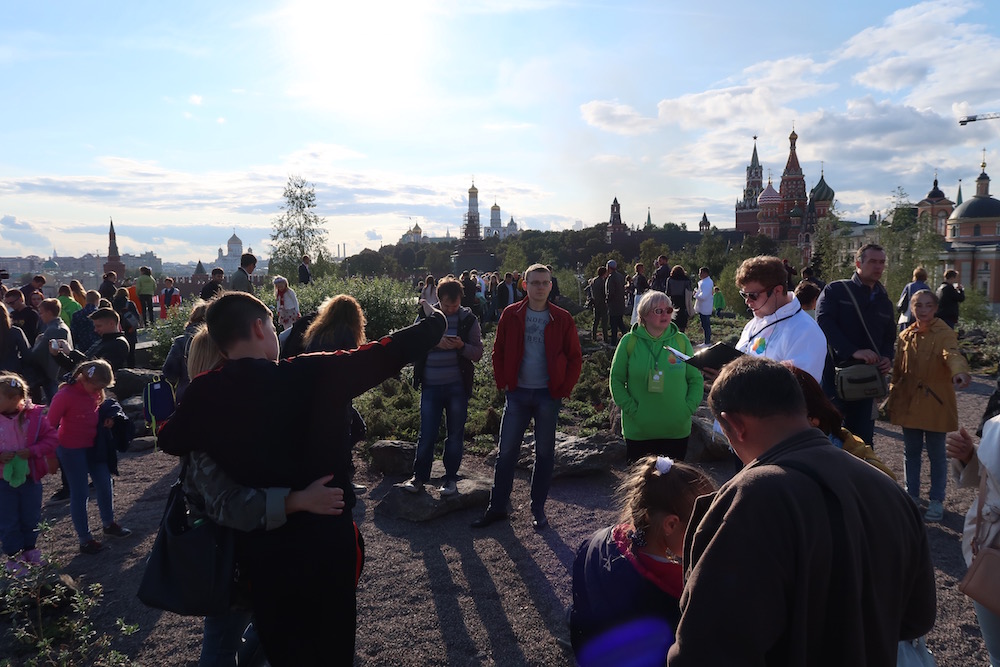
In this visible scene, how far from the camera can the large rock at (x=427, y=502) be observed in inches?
218

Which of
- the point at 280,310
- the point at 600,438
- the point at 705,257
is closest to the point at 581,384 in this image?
the point at 600,438

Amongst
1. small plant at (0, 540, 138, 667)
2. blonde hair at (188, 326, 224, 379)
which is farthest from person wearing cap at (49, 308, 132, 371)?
blonde hair at (188, 326, 224, 379)

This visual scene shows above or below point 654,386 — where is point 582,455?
below

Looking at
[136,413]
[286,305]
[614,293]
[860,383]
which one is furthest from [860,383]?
[614,293]

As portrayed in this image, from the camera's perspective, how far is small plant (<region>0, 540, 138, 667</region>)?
3.37 metres

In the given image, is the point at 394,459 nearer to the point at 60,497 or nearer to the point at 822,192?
the point at 60,497

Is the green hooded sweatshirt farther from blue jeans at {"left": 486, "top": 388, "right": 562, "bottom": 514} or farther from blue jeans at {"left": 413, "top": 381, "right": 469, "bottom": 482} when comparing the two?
blue jeans at {"left": 413, "top": 381, "right": 469, "bottom": 482}

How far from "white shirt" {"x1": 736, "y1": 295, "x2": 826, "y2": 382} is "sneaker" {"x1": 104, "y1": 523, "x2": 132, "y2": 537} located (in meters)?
5.01

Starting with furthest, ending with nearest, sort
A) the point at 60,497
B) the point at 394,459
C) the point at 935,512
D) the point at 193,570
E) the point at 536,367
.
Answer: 1. the point at 394,459
2. the point at 60,497
3. the point at 935,512
4. the point at 536,367
5. the point at 193,570

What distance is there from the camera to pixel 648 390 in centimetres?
450

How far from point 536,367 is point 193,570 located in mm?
3179

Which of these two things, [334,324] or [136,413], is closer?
[334,324]

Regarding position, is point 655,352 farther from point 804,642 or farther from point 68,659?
point 68,659

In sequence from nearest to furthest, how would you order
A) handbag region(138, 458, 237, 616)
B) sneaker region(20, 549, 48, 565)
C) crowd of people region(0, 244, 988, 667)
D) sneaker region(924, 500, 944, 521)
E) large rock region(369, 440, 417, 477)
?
crowd of people region(0, 244, 988, 667)
handbag region(138, 458, 237, 616)
sneaker region(20, 549, 48, 565)
sneaker region(924, 500, 944, 521)
large rock region(369, 440, 417, 477)
